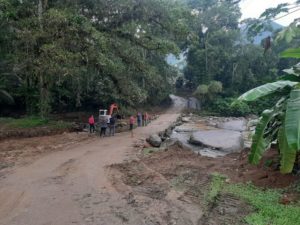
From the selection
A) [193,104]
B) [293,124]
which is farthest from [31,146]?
[193,104]

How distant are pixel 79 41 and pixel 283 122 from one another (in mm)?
11745

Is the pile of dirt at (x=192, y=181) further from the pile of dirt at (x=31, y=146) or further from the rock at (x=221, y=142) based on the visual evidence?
the pile of dirt at (x=31, y=146)

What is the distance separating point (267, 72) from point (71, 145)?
31.5 meters

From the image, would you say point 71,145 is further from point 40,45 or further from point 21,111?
point 21,111

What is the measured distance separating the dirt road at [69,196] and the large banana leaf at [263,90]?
2.38 metres

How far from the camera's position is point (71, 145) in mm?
15742

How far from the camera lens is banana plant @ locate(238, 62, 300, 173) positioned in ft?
17.0

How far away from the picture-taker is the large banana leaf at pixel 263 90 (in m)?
6.88

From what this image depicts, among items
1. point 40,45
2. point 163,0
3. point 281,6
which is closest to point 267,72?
point 163,0

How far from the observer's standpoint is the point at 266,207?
695 centimetres

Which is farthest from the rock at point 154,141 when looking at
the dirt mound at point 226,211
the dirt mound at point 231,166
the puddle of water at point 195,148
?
the dirt mound at point 226,211

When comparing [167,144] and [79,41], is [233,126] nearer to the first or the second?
[167,144]

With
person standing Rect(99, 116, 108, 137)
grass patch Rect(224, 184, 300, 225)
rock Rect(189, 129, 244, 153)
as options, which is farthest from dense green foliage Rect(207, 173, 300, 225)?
person standing Rect(99, 116, 108, 137)

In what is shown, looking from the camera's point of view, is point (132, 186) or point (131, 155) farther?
point (131, 155)
